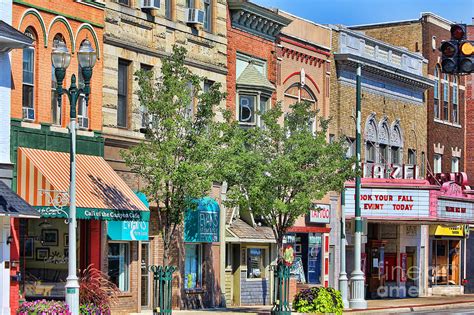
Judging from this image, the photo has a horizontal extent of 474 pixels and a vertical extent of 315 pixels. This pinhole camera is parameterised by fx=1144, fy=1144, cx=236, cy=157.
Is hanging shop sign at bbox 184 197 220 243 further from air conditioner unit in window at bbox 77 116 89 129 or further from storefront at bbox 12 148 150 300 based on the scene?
air conditioner unit in window at bbox 77 116 89 129

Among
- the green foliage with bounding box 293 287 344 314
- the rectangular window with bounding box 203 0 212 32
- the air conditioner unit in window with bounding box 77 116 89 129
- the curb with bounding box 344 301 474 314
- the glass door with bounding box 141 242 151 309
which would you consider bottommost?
the curb with bounding box 344 301 474 314

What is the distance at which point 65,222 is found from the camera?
2881 centimetres

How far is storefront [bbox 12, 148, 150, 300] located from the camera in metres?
30.5

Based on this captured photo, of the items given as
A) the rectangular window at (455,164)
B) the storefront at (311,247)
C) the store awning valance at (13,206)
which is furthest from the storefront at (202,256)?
the rectangular window at (455,164)

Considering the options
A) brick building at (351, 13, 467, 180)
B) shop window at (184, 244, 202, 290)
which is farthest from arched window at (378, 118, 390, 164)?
shop window at (184, 244, 202, 290)

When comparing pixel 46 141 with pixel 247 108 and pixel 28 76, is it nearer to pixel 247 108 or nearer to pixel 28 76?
pixel 28 76

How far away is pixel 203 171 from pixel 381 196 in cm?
2129

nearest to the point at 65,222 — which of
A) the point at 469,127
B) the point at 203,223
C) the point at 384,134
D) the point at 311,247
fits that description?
the point at 203,223

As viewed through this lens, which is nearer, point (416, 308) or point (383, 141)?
point (416, 308)

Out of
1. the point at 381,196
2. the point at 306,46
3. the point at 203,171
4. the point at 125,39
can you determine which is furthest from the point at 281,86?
the point at 203,171

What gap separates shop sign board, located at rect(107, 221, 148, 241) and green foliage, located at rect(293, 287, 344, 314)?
5344mm

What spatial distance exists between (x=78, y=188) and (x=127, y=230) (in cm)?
435

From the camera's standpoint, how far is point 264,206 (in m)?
37.1

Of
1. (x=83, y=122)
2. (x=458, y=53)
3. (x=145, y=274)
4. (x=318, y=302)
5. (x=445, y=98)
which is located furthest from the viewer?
(x=445, y=98)
